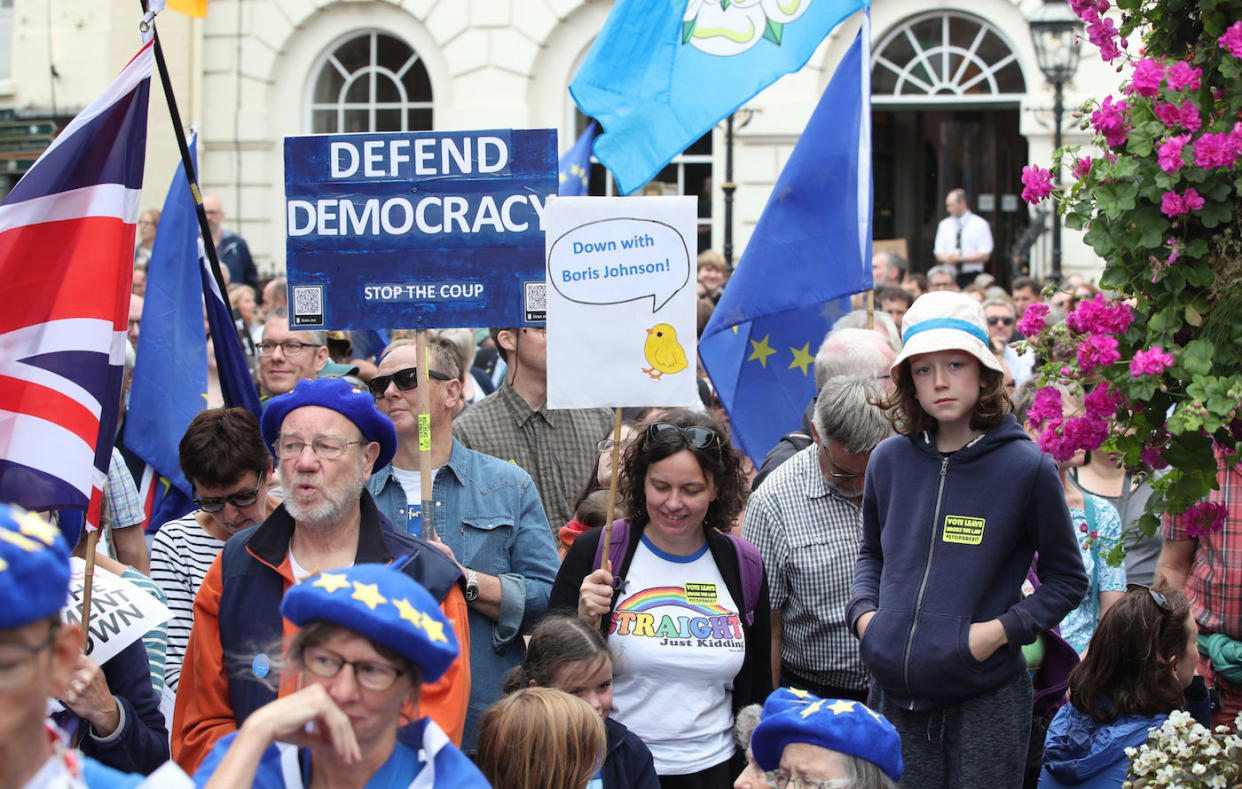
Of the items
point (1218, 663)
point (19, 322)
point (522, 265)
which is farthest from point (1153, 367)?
point (19, 322)

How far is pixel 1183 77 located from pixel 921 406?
3.94 feet

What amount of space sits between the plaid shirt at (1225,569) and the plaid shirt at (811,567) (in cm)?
124

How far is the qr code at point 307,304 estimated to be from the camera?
13.9 ft

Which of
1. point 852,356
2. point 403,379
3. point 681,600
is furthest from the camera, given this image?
point 852,356

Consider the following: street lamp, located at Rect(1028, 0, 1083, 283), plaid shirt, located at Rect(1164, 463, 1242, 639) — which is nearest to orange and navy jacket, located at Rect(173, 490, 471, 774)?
plaid shirt, located at Rect(1164, 463, 1242, 639)

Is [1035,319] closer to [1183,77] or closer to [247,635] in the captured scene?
[1183,77]

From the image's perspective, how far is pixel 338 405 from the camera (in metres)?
3.63

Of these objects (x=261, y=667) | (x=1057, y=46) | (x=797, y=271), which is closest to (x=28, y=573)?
(x=261, y=667)

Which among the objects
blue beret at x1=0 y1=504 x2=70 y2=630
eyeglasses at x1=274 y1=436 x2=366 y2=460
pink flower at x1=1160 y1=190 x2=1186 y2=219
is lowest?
blue beret at x1=0 y1=504 x2=70 y2=630

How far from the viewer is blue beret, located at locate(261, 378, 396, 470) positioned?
11.9 feet

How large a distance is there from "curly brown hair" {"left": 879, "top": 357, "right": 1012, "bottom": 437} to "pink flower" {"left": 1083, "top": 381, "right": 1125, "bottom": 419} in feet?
2.16

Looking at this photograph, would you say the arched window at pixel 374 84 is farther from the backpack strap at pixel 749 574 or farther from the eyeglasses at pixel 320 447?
the eyeglasses at pixel 320 447

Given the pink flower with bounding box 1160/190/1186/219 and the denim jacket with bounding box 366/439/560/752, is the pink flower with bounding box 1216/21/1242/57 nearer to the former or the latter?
the pink flower with bounding box 1160/190/1186/219

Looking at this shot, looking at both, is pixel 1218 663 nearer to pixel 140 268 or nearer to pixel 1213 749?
pixel 1213 749
